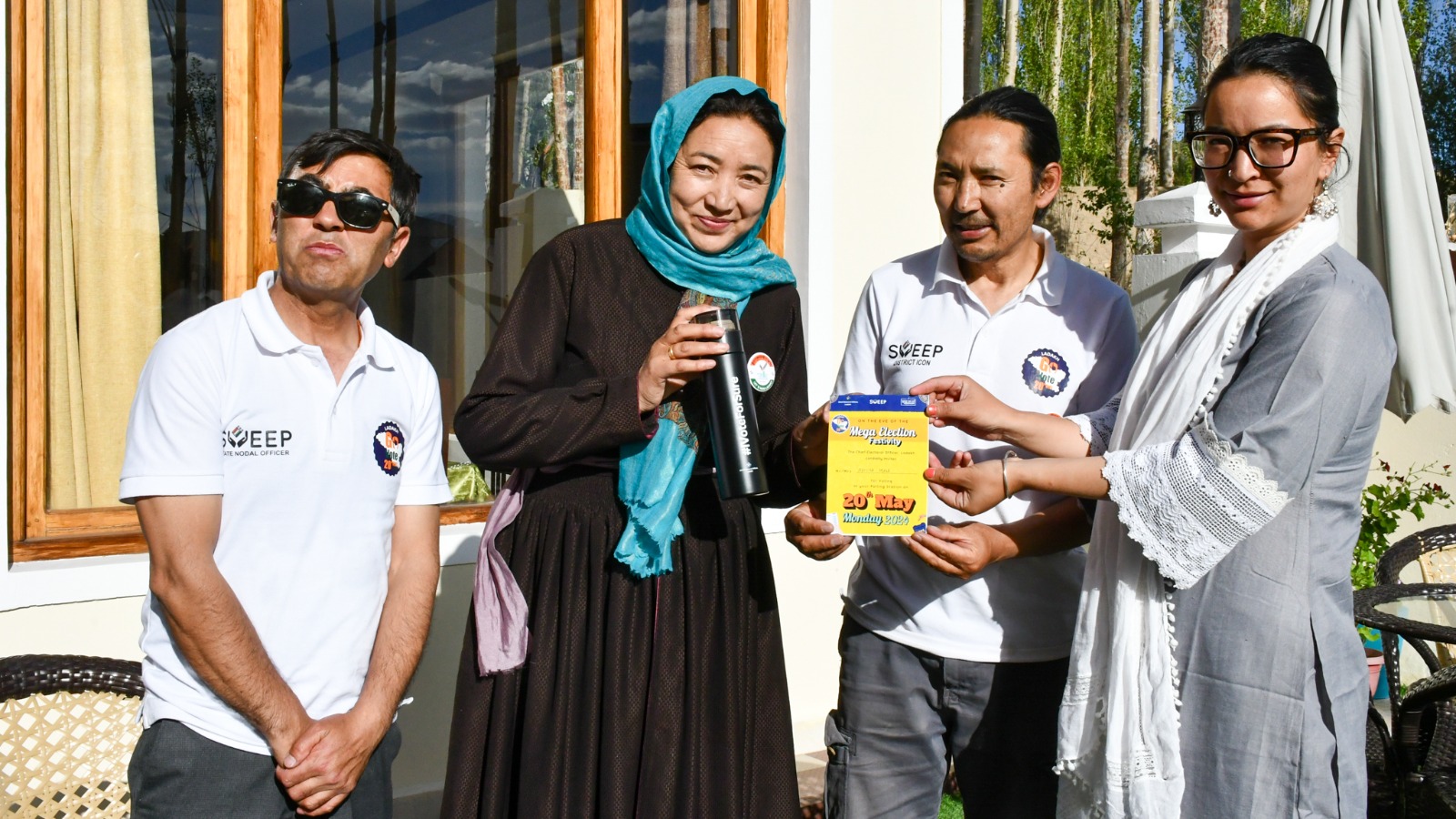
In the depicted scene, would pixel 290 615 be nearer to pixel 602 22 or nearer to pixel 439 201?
pixel 439 201

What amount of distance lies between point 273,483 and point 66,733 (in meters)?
1.06

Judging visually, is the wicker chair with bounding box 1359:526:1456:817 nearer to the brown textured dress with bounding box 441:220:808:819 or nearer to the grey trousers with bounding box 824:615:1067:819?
the grey trousers with bounding box 824:615:1067:819

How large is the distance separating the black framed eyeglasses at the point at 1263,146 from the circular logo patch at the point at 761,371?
34.4 inches

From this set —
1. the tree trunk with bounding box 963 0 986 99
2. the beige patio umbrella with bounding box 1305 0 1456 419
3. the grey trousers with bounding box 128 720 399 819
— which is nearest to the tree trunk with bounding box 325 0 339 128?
the grey trousers with bounding box 128 720 399 819

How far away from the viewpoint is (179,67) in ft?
11.7

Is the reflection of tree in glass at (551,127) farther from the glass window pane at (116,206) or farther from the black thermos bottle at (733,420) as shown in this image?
the black thermos bottle at (733,420)

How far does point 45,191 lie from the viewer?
3326 mm

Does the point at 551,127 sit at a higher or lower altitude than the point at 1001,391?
higher

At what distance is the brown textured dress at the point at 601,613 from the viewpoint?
7.26 feet

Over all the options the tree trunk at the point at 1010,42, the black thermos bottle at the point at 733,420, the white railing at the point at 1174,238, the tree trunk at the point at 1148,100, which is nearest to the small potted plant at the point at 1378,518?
the white railing at the point at 1174,238

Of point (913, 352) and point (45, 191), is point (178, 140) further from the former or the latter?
point (913, 352)

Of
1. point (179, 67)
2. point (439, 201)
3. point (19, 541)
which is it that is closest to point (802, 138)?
point (439, 201)

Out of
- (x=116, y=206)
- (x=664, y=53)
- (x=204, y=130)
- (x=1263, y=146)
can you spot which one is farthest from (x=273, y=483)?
(x=664, y=53)

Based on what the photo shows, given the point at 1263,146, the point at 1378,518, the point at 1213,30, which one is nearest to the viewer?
the point at 1263,146
